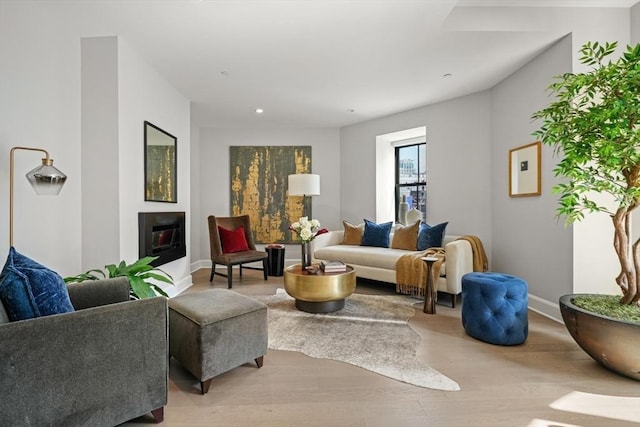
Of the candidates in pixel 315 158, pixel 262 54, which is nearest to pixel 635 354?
pixel 262 54

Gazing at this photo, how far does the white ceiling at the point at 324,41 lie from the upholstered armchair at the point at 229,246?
1.88 m

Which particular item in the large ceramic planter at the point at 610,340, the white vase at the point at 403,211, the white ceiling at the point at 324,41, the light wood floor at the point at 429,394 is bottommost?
the light wood floor at the point at 429,394

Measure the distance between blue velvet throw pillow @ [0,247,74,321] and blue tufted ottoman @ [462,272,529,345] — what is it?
2702 millimetres

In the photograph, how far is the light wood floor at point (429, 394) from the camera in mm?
1593

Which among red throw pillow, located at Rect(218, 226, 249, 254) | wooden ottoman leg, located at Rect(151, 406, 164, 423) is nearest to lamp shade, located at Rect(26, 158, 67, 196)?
wooden ottoman leg, located at Rect(151, 406, 164, 423)

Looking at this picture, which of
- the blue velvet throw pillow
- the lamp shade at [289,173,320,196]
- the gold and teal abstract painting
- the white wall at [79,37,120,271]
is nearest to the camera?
the blue velvet throw pillow

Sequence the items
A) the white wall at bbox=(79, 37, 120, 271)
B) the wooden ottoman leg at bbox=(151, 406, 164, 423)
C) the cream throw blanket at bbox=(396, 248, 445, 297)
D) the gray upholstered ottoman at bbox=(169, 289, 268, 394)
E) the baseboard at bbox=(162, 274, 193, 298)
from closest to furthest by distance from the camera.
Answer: the wooden ottoman leg at bbox=(151, 406, 164, 423), the gray upholstered ottoman at bbox=(169, 289, 268, 394), the white wall at bbox=(79, 37, 120, 271), the cream throw blanket at bbox=(396, 248, 445, 297), the baseboard at bbox=(162, 274, 193, 298)

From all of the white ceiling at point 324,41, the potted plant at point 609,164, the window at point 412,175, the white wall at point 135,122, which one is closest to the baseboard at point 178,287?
the white wall at point 135,122

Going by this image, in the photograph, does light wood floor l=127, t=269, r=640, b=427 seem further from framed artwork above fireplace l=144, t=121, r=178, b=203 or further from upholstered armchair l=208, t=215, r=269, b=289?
upholstered armchair l=208, t=215, r=269, b=289

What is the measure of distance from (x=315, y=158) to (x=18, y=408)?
16.6 ft

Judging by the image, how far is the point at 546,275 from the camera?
10.1 ft

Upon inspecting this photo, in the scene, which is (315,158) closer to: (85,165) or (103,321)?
(85,165)

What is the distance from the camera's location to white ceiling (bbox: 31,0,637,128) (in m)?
2.36

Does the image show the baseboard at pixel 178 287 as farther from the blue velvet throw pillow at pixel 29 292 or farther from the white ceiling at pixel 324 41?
the white ceiling at pixel 324 41
